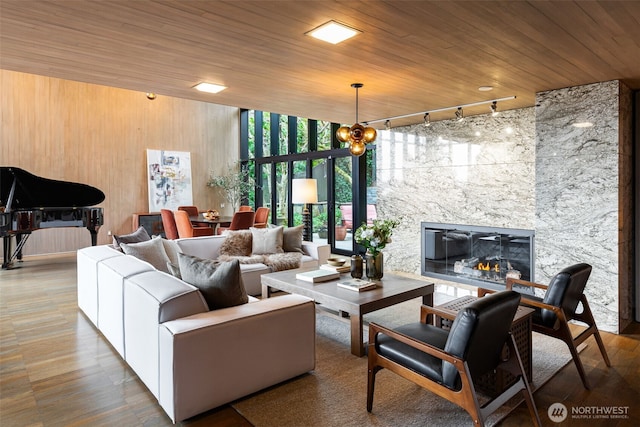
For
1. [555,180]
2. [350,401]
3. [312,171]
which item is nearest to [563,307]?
[350,401]

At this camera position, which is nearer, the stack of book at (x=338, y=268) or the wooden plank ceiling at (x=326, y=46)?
the wooden plank ceiling at (x=326, y=46)

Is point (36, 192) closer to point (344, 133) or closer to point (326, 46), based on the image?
point (344, 133)

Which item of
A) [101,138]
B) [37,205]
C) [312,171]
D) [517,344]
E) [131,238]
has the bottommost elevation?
[517,344]

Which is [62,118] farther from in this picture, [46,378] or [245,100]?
[46,378]

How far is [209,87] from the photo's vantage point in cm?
433

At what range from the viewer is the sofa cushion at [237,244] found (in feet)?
17.7

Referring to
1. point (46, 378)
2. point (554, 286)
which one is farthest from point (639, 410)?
point (46, 378)

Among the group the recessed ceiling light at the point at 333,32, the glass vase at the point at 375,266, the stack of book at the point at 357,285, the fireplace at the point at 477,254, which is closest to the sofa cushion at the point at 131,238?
the stack of book at the point at 357,285

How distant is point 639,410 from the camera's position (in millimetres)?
2523

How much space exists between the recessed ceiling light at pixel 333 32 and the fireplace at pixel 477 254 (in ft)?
12.4

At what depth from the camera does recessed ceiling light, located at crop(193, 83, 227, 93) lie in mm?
4242

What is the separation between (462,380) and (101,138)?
9382 millimetres

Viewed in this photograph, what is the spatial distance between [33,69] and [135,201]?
624 cm

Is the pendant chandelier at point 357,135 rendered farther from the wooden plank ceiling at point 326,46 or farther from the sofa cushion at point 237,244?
the sofa cushion at point 237,244
